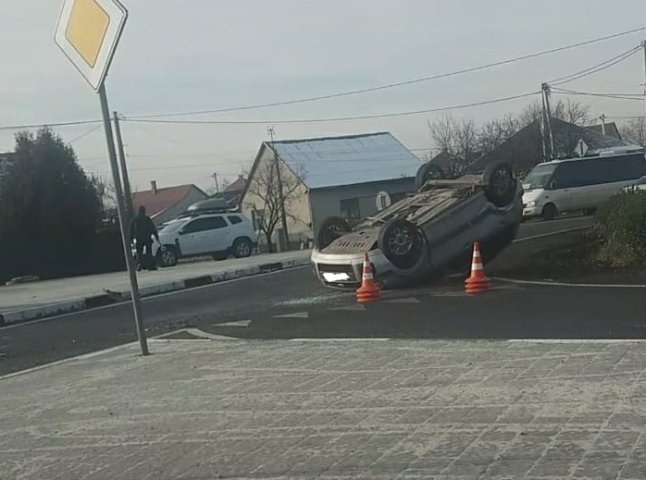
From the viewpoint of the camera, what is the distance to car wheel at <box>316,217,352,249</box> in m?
14.8

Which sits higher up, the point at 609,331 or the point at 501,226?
the point at 501,226

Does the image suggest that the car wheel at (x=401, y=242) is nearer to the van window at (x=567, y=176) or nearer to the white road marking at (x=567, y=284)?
the white road marking at (x=567, y=284)

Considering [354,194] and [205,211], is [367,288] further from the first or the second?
[354,194]

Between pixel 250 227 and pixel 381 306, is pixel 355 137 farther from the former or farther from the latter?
pixel 381 306

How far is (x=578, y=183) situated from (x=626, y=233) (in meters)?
19.2

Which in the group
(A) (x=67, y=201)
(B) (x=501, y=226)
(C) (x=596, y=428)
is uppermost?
(A) (x=67, y=201)

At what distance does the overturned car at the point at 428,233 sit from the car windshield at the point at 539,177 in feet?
59.3

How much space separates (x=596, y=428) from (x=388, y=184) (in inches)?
2010

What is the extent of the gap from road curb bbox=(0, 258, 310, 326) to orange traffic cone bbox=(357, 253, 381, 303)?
6184 millimetres

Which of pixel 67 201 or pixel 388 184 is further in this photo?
pixel 388 184

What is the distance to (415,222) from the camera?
532 inches

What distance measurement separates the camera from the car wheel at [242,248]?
99.1 ft

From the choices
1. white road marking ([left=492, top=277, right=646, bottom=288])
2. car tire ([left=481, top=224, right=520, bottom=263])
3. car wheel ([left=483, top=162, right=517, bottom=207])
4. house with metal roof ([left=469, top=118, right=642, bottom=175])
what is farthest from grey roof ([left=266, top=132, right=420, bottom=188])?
white road marking ([left=492, top=277, right=646, bottom=288])

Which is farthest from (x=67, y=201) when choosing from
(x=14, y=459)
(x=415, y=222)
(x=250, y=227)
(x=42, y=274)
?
(x=14, y=459)
